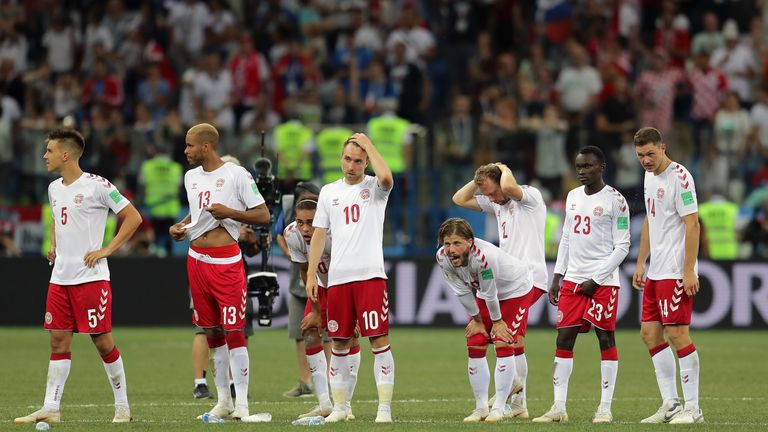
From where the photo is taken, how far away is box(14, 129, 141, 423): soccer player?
11148 mm

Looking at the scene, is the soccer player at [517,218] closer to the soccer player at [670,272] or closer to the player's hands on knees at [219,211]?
the soccer player at [670,272]

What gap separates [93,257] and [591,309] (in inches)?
163

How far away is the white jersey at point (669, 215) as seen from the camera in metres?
11.3

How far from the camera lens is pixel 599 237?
458 inches

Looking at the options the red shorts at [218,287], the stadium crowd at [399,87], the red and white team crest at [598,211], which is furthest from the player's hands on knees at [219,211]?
the stadium crowd at [399,87]

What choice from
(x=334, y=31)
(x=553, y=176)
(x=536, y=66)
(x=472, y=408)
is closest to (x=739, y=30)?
(x=536, y=66)

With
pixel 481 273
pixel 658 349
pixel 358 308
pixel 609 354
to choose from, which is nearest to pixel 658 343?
pixel 658 349

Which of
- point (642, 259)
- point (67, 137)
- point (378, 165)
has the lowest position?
point (642, 259)

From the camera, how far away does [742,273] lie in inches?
838

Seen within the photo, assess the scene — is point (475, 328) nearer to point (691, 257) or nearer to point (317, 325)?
point (317, 325)

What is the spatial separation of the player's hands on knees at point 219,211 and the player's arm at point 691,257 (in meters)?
3.73

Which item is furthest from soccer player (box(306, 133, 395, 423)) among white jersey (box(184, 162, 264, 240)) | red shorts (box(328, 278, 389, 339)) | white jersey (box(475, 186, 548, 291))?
white jersey (box(475, 186, 548, 291))

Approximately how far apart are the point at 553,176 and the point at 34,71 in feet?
35.6

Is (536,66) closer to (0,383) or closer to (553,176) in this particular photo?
(553,176)
